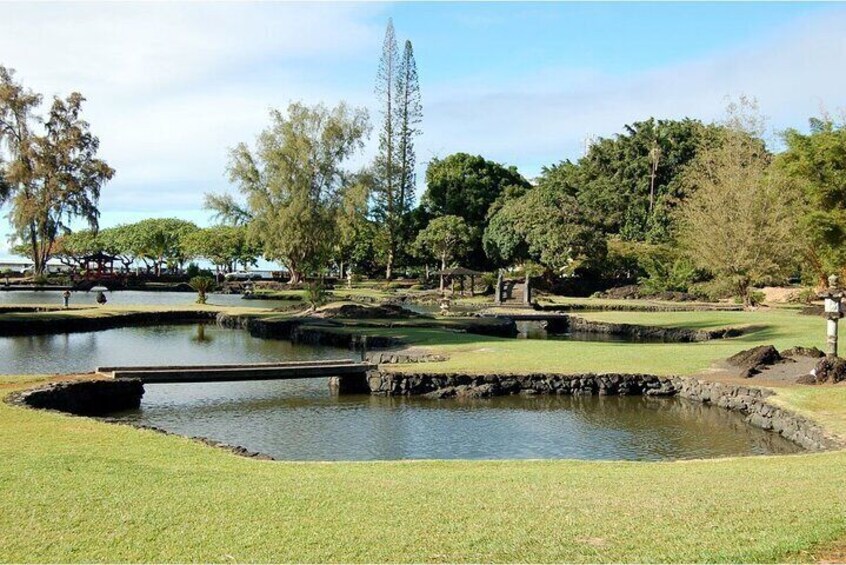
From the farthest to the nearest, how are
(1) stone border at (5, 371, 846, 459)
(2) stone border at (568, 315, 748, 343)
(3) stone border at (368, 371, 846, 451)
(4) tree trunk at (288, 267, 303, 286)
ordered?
(4) tree trunk at (288, 267, 303, 286)
(2) stone border at (568, 315, 748, 343)
(3) stone border at (368, 371, 846, 451)
(1) stone border at (5, 371, 846, 459)

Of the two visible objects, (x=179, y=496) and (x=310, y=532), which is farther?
(x=179, y=496)

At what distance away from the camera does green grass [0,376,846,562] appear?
6637 millimetres

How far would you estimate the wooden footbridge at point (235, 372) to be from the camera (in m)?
21.1

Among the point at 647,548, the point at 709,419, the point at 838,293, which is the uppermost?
the point at 838,293

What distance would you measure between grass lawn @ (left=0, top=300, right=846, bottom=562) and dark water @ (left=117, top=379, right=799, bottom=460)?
376 centimetres

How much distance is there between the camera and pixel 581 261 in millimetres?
69312

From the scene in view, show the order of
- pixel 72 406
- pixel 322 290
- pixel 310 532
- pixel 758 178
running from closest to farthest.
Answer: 1. pixel 310 532
2. pixel 72 406
3. pixel 322 290
4. pixel 758 178

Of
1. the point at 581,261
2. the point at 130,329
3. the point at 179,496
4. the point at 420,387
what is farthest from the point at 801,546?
the point at 581,261

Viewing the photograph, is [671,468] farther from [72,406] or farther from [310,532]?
[72,406]

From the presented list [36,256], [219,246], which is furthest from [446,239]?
[36,256]

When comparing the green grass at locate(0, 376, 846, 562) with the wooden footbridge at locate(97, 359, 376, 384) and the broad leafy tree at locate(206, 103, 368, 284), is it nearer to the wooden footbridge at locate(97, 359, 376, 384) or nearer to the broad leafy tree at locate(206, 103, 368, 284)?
the wooden footbridge at locate(97, 359, 376, 384)

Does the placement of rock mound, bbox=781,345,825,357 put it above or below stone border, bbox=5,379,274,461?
above

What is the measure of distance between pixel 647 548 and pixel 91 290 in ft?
229

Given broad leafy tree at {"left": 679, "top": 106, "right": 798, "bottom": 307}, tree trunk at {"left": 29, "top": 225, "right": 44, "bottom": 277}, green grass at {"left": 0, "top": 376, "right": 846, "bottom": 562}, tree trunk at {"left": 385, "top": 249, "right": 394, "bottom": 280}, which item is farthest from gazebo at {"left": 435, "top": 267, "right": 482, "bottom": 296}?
green grass at {"left": 0, "top": 376, "right": 846, "bottom": 562}
